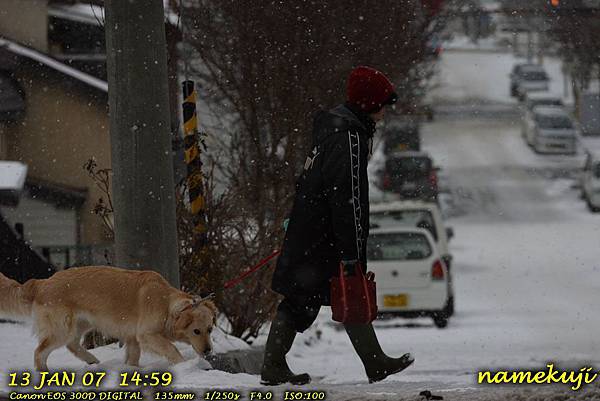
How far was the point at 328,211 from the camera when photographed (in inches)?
284

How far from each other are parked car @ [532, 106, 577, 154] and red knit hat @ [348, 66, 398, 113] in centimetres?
4808

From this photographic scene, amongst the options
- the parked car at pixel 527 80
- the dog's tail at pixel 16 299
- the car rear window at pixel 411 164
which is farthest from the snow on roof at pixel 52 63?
the parked car at pixel 527 80

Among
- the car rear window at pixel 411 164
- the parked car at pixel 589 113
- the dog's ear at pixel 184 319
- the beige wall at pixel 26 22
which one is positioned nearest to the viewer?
the dog's ear at pixel 184 319

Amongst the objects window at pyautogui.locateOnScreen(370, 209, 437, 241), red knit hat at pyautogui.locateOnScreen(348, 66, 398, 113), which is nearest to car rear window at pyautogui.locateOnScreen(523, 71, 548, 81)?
window at pyautogui.locateOnScreen(370, 209, 437, 241)

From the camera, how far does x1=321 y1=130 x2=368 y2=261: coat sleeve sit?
276 inches

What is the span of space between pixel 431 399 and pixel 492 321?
43.8 feet

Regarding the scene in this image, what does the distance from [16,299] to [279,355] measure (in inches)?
70.0

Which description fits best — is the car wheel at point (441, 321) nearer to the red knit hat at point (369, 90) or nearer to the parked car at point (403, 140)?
the red knit hat at point (369, 90)

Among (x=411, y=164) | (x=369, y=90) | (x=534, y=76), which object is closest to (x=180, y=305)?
(x=369, y=90)

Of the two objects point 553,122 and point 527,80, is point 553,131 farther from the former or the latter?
point 527,80

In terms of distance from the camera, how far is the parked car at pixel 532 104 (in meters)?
59.4

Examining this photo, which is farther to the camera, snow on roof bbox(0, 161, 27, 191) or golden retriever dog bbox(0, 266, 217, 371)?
snow on roof bbox(0, 161, 27, 191)

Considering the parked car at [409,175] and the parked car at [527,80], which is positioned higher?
the parked car at [527,80]

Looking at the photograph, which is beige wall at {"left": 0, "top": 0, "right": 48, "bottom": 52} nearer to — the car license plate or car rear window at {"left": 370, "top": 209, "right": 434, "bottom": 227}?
car rear window at {"left": 370, "top": 209, "right": 434, "bottom": 227}
